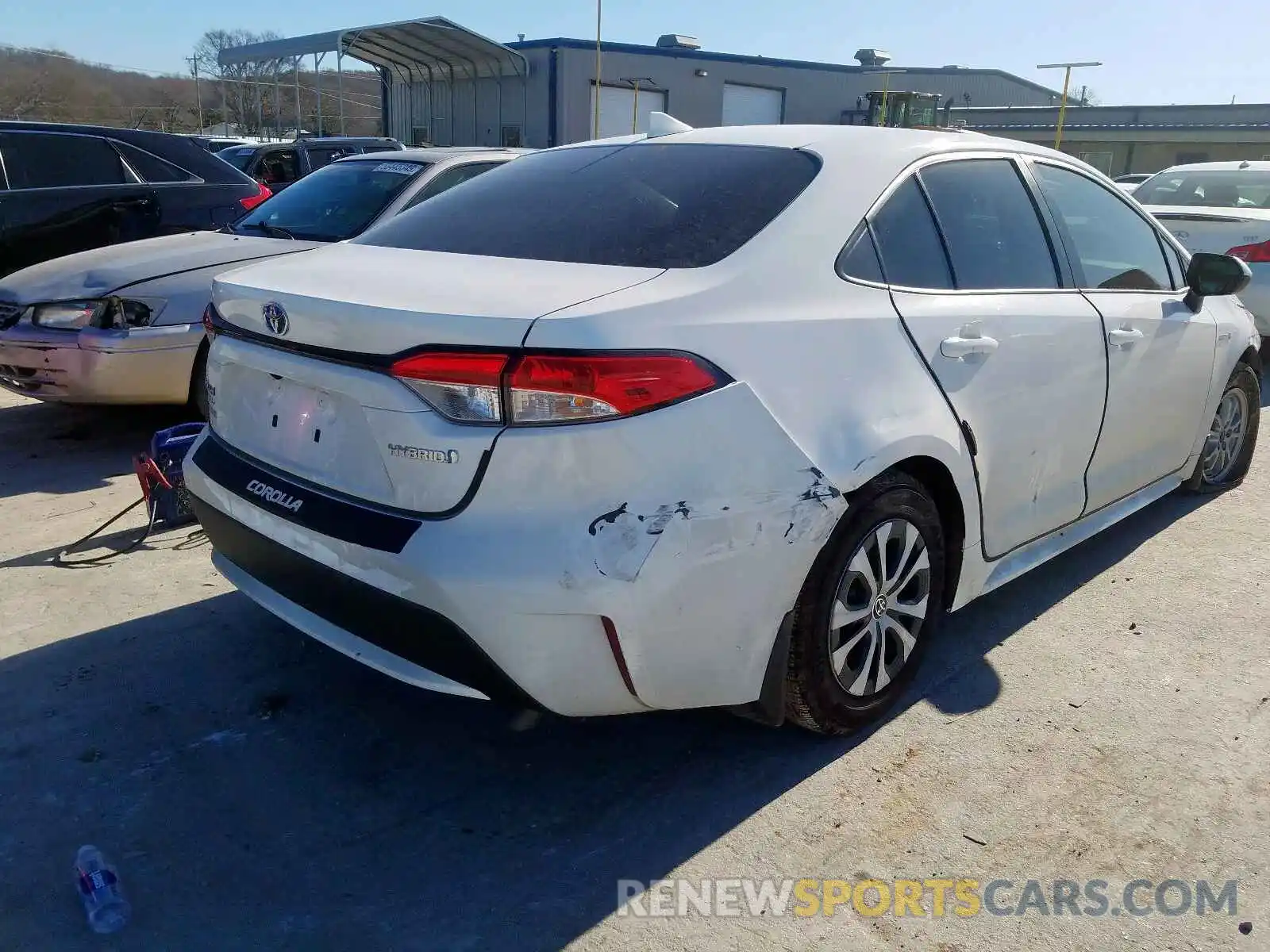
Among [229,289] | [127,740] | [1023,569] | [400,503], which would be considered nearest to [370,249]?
[229,289]

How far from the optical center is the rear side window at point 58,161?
705cm

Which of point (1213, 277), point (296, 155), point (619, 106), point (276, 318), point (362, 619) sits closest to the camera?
point (362, 619)

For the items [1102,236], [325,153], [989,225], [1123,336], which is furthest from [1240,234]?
[325,153]

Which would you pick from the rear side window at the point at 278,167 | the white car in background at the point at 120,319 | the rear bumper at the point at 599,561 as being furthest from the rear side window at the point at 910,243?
the rear side window at the point at 278,167

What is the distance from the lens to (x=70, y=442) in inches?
220

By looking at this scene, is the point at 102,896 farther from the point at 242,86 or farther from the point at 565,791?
the point at 242,86

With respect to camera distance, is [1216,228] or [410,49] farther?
[410,49]

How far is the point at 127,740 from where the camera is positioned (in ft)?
9.07

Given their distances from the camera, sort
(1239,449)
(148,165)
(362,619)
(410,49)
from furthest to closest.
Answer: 1. (410,49)
2. (148,165)
3. (1239,449)
4. (362,619)

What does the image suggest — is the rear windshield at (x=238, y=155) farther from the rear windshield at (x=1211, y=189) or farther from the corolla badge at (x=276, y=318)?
the corolla badge at (x=276, y=318)

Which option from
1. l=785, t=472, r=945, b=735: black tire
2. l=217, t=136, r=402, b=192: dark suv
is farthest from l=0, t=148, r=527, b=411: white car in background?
l=217, t=136, r=402, b=192: dark suv

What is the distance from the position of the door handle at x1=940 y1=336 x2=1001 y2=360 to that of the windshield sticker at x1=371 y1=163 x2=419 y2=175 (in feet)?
13.1

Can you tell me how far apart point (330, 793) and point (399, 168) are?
4.36 m

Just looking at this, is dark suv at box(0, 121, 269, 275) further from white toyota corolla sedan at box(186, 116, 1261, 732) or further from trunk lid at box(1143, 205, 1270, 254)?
trunk lid at box(1143, 205, 1270, 254)
